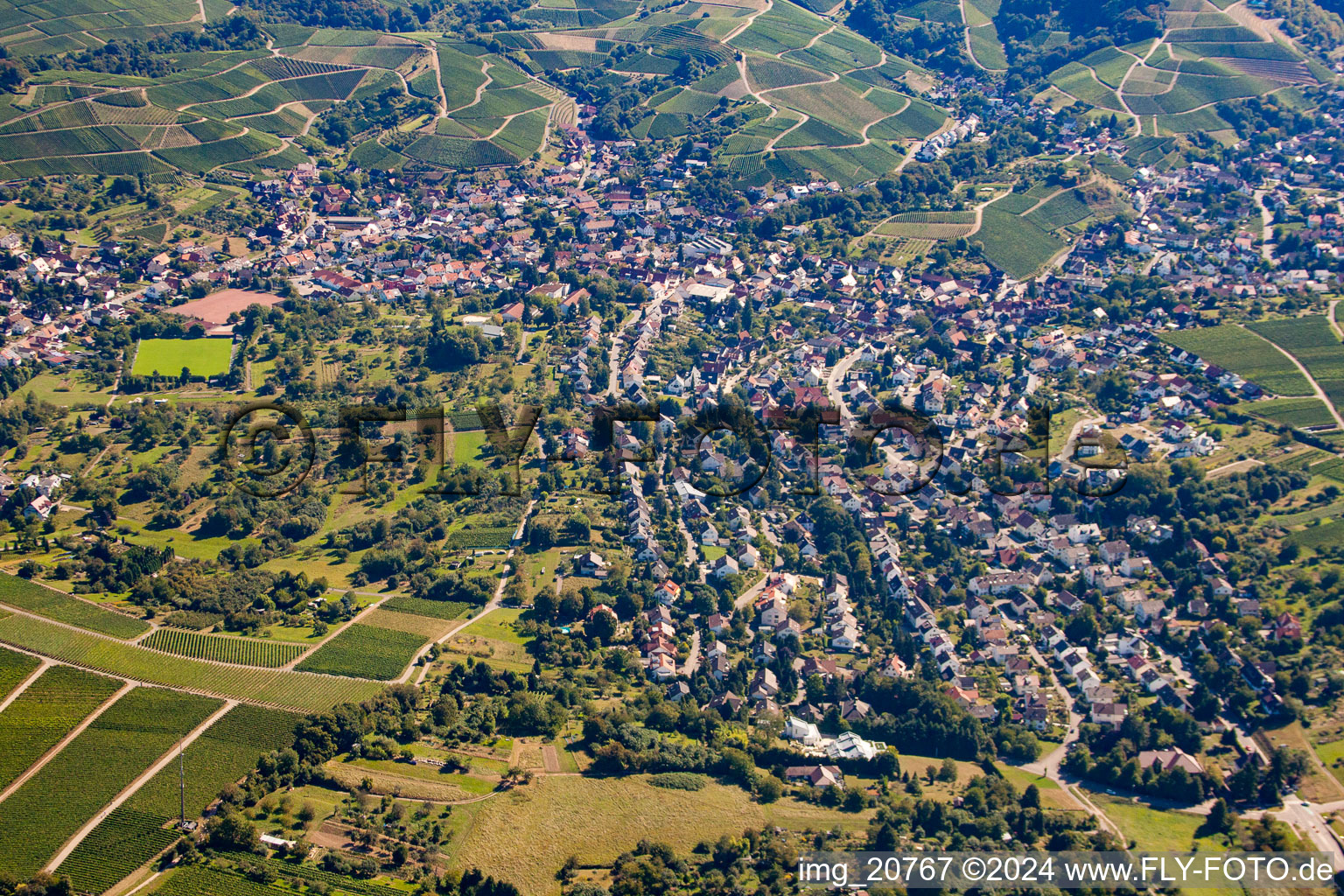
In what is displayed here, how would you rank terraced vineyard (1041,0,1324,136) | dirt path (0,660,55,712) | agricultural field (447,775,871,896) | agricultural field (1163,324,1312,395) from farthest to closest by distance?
terraced vineyard (1041,0,1324,136), agricultural field (1163,324,1312,395), dirt path (0,660,55,712), agricultural field (447,775,871,896)

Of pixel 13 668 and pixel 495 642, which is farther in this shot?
pixel 495 642

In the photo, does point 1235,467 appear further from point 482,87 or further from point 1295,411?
point 482,87

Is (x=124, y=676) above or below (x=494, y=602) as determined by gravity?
below

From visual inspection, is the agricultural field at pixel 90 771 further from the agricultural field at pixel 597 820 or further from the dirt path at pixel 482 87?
the dirt path at pixel 482 87

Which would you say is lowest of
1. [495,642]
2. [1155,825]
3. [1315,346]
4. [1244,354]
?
[1155,825]

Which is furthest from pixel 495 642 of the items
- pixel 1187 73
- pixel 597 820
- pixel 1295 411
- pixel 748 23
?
pixel 1187 73

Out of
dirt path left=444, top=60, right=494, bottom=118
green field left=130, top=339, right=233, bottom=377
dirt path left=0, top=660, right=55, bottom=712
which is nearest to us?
dirt path left=0, top=660, right=55, bottom=712

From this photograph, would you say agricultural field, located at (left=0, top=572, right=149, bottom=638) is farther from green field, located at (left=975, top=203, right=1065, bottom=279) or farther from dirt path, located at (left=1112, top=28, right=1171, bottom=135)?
dirt path, located at (left=1112, top=28, right=1171, bottom=135)

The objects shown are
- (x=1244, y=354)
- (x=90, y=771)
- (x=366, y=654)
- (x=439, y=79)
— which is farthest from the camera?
(x=439, y=79)

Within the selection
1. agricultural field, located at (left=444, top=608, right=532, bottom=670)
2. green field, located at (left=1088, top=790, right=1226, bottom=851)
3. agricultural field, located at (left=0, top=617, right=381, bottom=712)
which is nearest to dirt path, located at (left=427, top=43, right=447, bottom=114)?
agricultural field, located at (left=444, top=608, right=532, bottom=670)
